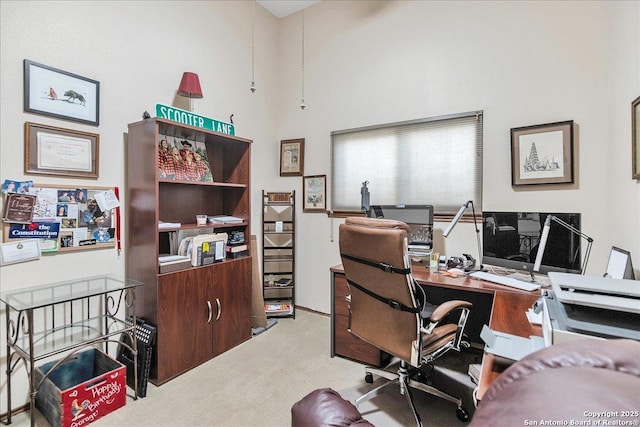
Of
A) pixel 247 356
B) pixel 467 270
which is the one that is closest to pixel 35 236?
pixel 247 356

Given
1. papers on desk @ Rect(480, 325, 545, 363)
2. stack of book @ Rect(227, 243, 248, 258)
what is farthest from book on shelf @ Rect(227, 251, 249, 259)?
papers on desk @ Rect(480, 325, 545, 363)

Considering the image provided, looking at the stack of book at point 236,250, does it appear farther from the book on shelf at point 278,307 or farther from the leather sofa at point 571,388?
the leather sofa at point 571,388

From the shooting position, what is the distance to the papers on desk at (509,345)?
985mm

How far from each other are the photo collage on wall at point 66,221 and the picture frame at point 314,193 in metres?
1.90

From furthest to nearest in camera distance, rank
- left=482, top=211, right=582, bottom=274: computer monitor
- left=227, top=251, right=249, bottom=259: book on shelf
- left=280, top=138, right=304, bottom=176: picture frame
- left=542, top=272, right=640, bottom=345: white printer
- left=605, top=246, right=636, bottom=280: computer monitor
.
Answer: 1. left=280, top=138, right=304, bottom=176: picture frame
2. left=227, top=251, right=249, bottom=259: book on shelf
3. left=482, top=211, right=582, bottom=274: computer monitor
4. left=605, top=246, right=636, bottom=280: computer monitor
5. left=542, top=272, right=640, bottom=345: white printer

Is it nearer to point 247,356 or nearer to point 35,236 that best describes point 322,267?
point 247,356

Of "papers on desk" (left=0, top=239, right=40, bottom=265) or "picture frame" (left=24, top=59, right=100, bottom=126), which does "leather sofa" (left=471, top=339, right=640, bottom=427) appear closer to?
"papers on desk" (left=0, top=239, right=40, bottom=265)

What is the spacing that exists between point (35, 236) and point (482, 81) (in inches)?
134

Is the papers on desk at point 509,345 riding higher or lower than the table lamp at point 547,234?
lower

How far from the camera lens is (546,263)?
198 cm

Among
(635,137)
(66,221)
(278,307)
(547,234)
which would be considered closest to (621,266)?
(547,234)

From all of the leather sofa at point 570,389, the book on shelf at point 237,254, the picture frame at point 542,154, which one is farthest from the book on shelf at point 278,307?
the leather sofa at point 570,389

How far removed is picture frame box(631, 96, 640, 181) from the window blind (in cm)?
98

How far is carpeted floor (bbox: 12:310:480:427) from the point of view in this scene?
5.94 ft
